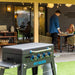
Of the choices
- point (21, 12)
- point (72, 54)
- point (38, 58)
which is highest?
point (21, 12)

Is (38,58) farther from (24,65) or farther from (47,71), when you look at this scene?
(47,71)

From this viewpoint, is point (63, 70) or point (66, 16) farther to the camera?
point (66, 16)

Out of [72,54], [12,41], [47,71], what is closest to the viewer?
[47,71]

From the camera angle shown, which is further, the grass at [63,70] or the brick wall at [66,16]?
the brick wall at [66,16]

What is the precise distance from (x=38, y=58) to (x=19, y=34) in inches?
368

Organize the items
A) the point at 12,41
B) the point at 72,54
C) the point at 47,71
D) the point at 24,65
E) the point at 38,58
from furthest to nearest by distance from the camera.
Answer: the point at 12,41 → the point at 72,54 → the point at 47,71 → the point at 38,58 → the point at 24,65

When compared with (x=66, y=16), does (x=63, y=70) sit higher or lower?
lower

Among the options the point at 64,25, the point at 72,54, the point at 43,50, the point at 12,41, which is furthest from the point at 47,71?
the point at 64,25

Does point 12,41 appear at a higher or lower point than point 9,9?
lower

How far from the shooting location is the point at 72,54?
31.6ft

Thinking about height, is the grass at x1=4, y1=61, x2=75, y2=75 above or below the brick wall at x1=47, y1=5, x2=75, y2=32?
below

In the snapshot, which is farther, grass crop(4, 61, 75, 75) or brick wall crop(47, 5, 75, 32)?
brick wall crop(47, 5, 75, 32)

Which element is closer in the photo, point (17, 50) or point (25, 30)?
point (17, 50)

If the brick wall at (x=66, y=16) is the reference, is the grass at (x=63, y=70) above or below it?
below
